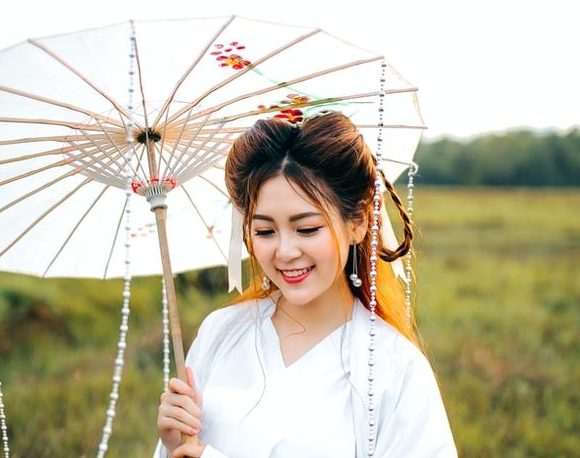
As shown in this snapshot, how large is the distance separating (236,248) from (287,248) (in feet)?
1.48

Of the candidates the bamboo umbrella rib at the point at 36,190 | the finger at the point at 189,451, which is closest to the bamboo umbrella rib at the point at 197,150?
the bamboo umbrella rib at the point at 36,190

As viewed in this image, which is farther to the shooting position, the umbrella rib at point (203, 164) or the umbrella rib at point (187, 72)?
the umbrella rib at point (203, 164)

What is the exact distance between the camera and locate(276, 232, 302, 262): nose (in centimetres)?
224

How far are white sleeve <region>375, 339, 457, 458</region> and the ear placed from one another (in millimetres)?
337

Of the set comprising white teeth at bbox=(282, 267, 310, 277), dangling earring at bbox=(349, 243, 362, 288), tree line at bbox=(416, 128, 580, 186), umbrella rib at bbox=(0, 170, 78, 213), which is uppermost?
umbrella rib at bbox=(0, 170, 78, 213)

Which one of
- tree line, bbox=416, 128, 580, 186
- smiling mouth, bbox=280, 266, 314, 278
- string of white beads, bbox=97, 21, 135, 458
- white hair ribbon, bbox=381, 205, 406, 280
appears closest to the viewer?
string of white beads, bbox=97, 21, 135, 458

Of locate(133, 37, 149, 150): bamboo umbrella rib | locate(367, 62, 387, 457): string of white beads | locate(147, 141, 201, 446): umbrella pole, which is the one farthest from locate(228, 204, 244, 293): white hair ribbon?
locate(367, 62, 387, 457): string of white beads

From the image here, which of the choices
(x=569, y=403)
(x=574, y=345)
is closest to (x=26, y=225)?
(x=569, y=403)

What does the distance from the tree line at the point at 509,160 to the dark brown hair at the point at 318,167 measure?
6.83 m

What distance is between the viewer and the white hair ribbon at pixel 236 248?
2.62 metres

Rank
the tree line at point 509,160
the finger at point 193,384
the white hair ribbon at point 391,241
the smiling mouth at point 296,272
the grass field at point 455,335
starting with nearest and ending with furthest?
the smiling mouth at point 296,272 < the finger at point 193,384 < the white hair ribbon at point 391,241 < the grass field at point 455,335 < the tree line at point 509,160

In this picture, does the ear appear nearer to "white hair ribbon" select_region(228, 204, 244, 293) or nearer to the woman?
the woman

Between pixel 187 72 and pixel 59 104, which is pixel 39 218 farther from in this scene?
pixel 187 72

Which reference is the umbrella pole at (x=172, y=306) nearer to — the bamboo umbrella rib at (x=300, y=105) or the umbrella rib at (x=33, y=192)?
the bamboo umbrella rib at (x=300, y=105)
